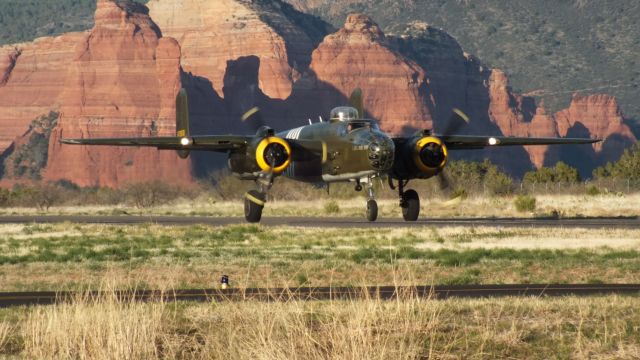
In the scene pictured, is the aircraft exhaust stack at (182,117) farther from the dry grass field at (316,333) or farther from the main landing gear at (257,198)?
the dry grass field at (316,333)

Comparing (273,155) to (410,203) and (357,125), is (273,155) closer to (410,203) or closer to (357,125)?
(357,125)

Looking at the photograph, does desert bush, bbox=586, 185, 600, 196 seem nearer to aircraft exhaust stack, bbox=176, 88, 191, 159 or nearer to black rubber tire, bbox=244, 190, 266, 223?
aircraft exhaust stack, bbox=176, 88, 191, 159

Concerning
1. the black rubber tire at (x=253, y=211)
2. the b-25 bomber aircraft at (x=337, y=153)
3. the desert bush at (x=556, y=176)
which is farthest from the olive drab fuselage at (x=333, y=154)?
the desert bush at (x=556, y=176)

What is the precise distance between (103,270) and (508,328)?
603 inches

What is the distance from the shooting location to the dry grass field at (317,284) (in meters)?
16.4

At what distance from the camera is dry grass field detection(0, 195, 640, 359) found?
53.9 feet

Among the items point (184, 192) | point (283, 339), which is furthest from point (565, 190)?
point (283, 339)

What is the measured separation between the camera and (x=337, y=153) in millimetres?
45938

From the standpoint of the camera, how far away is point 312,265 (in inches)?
1224

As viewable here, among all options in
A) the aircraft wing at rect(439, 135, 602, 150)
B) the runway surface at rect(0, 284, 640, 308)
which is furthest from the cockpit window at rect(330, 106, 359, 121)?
the runway surface at rect(0, 284, 640, 308)

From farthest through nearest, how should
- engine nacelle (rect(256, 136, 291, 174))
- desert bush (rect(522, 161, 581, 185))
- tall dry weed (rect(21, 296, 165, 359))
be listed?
desert bush (rect(522, 161, 581, 185)), engine nacelle (rect(256, 136, 291, 174)), tall dry weed (rect(21, 296, 165, 359))

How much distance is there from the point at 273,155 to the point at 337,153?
7.95 ft

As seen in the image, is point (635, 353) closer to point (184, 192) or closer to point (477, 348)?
point (477, 348)

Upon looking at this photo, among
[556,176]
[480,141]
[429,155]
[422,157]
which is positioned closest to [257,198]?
[422,157]
